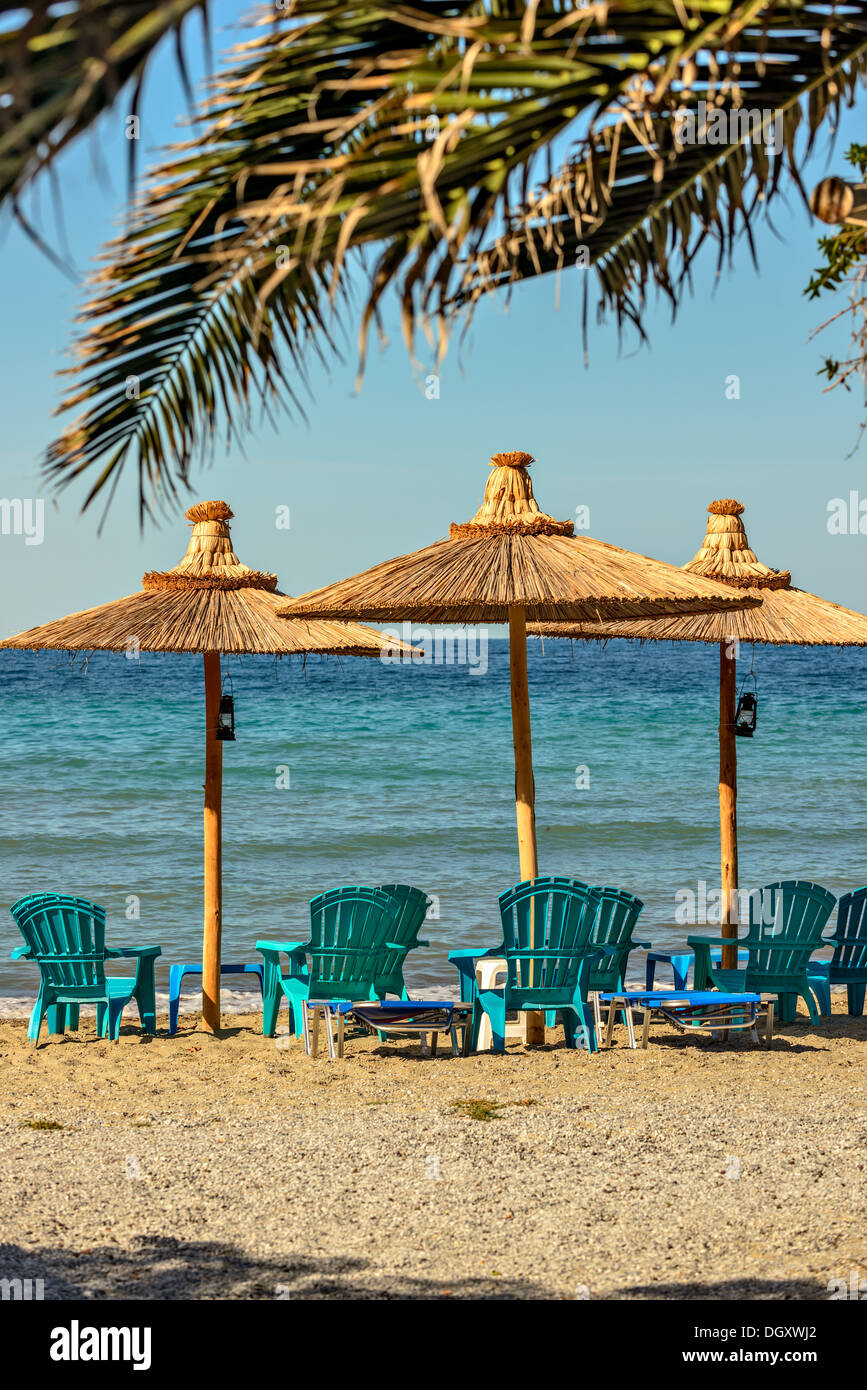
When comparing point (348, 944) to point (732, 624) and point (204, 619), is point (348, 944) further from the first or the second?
point (732, 624)

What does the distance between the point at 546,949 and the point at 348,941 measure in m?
1.14

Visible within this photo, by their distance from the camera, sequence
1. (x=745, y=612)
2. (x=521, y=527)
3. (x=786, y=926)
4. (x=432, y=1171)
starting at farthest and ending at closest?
1. (x=745, y=612)
2. (x=786, y=926)
3. (x=521, y=527)
4. (x=432, y=1171)

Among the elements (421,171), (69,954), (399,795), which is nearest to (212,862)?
(69,954)

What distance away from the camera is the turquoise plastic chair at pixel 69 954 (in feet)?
25.0

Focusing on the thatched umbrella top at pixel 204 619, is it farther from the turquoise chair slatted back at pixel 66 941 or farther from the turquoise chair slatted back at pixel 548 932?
the turquoise chair slatted back at pixel 548 932

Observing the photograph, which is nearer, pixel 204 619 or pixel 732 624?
pixel 204 619

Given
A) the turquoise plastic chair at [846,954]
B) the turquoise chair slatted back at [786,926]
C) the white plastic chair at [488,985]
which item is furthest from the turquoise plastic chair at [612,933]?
the turquoise plastic chair at [846,954]

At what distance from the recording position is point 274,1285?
161 inches

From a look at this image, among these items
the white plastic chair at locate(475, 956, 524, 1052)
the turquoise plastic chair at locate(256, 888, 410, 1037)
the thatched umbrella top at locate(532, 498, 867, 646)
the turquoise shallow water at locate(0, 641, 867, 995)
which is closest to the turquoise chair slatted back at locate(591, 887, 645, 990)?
the white plastic chair at locate(475, 956, 524, 1052)

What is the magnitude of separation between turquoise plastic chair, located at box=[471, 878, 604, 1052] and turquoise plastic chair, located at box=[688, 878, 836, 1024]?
3.45 feet

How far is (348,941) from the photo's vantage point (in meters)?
7.48
